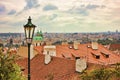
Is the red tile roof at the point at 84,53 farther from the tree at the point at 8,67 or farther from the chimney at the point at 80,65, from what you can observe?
the tree at the point at 8,67

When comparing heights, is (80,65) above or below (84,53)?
above

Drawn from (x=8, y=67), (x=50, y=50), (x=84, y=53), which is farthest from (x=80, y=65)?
(x=84, y=53)

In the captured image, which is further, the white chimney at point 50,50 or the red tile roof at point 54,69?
the white chimney at point 50,50

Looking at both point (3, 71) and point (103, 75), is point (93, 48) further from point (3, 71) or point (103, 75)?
point (3, 71)

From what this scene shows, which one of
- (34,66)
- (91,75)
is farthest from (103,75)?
(34,66)

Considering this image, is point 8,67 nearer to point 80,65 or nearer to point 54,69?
point 80,65

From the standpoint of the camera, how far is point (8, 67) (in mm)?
13648

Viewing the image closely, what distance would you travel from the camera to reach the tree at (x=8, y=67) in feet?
43.9

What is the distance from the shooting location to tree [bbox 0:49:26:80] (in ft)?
43.9

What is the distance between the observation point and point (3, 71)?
44.0ft

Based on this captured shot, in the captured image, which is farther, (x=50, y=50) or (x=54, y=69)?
(x=50, y=50)

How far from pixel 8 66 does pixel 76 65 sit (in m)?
16.2

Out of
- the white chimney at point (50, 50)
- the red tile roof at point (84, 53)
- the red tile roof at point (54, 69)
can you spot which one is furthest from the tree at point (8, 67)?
the white chimney at point (50, 50)

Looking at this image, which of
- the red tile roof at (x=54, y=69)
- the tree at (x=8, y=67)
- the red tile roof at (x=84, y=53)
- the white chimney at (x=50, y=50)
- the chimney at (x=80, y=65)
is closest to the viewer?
the tree at (x=8, y=67)
